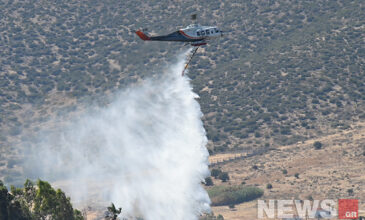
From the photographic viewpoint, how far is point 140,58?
513 feet

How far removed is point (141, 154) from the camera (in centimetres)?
10325

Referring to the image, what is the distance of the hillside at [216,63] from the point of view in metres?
142

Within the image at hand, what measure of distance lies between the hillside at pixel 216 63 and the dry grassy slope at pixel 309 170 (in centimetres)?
491

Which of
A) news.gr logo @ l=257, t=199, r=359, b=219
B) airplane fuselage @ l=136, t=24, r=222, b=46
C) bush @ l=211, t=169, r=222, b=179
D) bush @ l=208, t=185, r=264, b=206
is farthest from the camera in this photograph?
bush @ l=211, t=169, r=222, b=179

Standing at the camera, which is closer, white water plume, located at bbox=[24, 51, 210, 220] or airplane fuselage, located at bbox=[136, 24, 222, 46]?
airplane fuselage, located at bbox=[136, 24, 222, 46]

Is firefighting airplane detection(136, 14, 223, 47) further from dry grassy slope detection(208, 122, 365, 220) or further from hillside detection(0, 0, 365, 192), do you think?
hillside detection(0, 0, 365, 192)

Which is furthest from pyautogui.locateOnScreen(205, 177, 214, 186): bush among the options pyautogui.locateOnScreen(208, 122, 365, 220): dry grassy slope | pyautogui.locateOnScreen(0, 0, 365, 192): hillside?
pyautogui.locateOnScreen(0, 0, 365, 192): hillside

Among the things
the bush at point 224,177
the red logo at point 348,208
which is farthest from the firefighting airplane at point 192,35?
the bush at point 224,177

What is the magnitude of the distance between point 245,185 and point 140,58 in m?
46.4

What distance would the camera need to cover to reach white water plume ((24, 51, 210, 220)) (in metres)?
85.8

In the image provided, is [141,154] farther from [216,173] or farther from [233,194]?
[216,173]

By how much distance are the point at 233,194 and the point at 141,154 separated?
1572 centimetres

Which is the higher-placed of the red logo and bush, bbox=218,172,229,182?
bush, bbox=218,172,229,182

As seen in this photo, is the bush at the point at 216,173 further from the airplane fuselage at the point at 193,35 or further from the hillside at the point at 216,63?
the airplane fuselage at the point at 193,35
